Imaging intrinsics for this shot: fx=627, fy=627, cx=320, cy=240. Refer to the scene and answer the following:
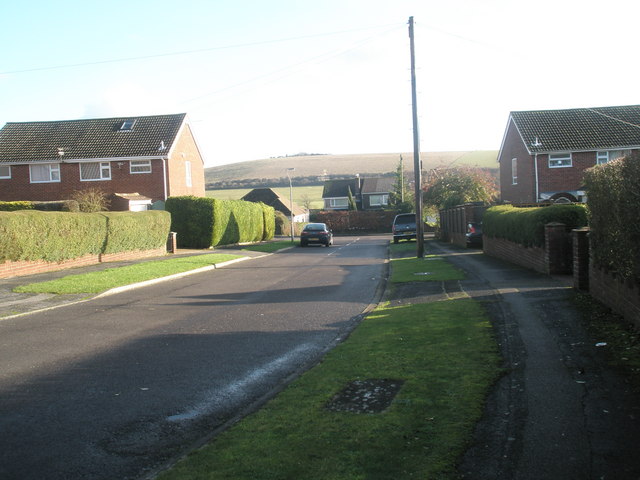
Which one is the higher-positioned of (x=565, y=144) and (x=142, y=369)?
(x=565, y=144)

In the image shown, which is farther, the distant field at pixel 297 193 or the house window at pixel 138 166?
the distant field at pixel 297 193

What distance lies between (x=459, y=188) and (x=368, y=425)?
50.1 metres

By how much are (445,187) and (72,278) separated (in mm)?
41340

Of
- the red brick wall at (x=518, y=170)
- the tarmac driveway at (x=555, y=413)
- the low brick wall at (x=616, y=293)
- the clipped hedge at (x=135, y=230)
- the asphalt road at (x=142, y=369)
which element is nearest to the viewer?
the tarmac driveway at (x=555, y=413)

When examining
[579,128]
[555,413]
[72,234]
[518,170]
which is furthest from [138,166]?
[555,413]

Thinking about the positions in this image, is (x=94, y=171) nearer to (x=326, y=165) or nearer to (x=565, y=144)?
(x=565, y=144)

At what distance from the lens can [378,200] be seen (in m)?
104

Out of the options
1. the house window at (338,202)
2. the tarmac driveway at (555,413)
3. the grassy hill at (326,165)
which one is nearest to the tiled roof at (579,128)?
the tarmac driveway at (555,413)

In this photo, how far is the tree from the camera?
51438mm

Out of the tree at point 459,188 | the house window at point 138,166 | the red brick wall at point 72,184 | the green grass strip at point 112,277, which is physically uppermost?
the house window at point 138,166

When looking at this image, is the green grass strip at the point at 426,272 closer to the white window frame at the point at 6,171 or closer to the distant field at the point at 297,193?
the white window frame at the point at 6,171

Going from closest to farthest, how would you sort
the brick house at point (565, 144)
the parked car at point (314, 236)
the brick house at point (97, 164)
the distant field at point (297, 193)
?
the brick house at point (565, 144), the brick house at point (97, 164), the parked car at point (314, 236), the distant field at point (297, 193)

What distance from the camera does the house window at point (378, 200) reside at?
10338 cm

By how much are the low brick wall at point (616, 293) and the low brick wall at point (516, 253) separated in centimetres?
484
